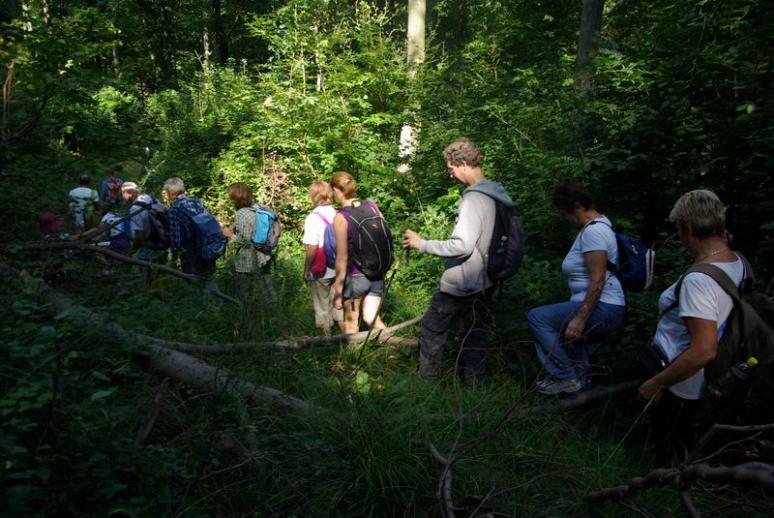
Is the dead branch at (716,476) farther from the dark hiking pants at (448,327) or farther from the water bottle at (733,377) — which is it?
the dark hiking pants at (448,327)

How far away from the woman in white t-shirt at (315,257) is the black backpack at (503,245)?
1927 mm

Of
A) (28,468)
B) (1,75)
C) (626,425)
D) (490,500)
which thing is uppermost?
(1,75)

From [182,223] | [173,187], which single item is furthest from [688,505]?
[173,187]

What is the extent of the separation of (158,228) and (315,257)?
7.35 feet

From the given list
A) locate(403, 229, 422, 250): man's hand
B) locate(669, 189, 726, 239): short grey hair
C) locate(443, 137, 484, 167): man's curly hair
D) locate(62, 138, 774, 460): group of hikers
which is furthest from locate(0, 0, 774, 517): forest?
locate(443, 137, 484, 167): man's curly hair

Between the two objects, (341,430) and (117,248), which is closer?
(341,430)

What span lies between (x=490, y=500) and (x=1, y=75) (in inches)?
223

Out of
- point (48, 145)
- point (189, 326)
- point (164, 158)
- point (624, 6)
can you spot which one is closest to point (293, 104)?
point (164, 158)

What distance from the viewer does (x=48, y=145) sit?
6242mm

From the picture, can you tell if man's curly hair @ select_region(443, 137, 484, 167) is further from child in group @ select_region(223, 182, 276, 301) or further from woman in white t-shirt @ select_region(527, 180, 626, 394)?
child in group @ select_region(223, 182, 276, 301)

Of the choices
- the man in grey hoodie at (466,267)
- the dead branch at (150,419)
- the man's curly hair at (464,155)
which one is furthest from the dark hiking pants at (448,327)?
the dead branch at (150,419)

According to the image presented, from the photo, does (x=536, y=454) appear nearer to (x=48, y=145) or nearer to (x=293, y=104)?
(x=48, y=145)

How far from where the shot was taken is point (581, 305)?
378 centimetres

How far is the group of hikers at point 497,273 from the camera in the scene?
2.92 m
